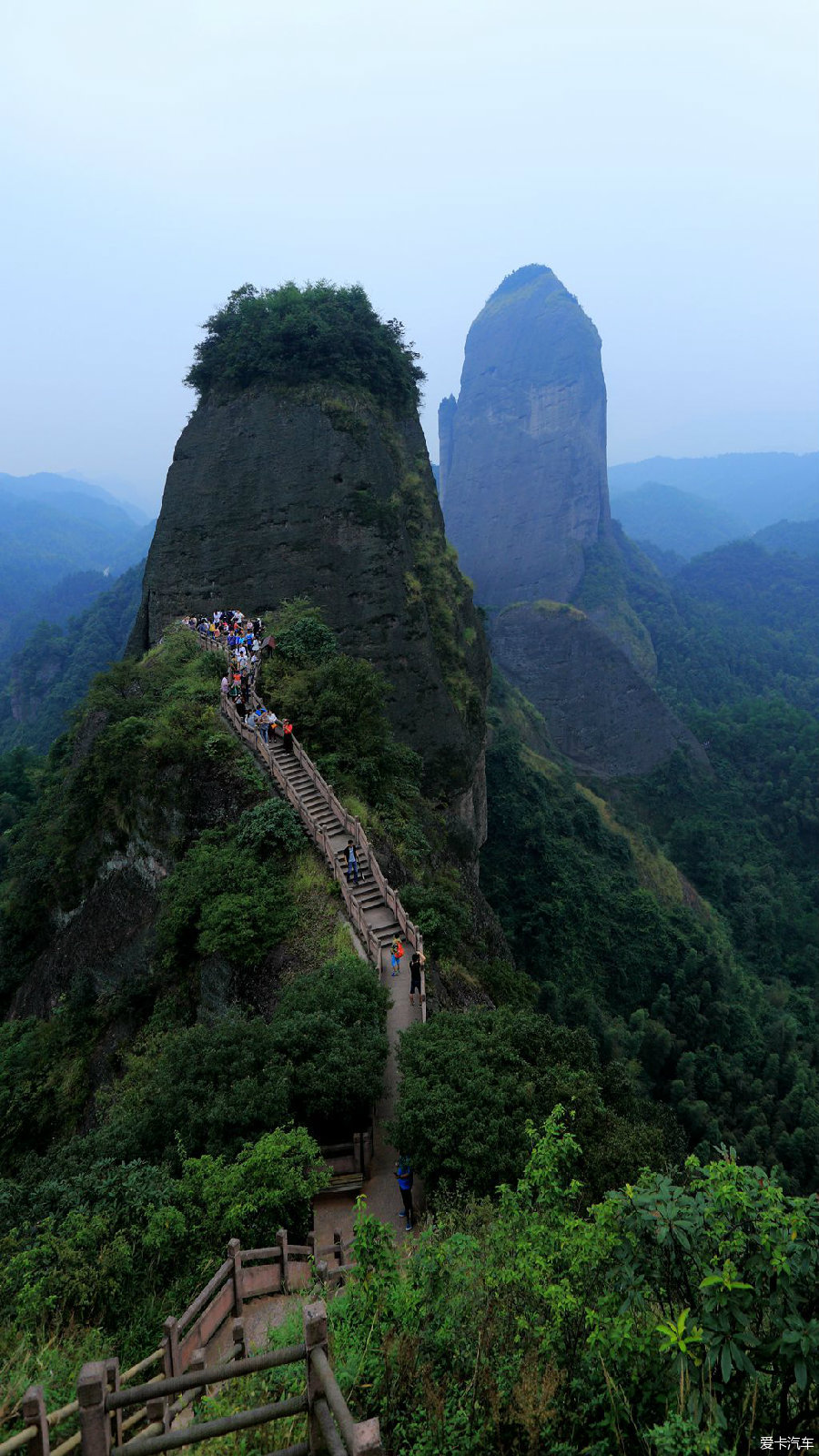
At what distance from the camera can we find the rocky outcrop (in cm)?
7619

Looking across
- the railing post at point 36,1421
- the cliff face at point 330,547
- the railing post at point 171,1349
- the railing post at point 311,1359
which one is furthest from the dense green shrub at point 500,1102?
the cliff face at point 330,547

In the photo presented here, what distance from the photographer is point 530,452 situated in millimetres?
119875

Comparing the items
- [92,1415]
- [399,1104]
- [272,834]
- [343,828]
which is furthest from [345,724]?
[92,1415]

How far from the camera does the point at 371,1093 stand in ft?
35.1

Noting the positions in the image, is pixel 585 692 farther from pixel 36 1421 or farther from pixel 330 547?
pixel 36 1421

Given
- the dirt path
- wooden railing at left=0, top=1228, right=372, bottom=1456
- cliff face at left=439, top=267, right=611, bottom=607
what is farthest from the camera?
cliff face at left=439, top=267, right=611, bottom=607

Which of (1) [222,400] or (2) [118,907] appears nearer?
(2) [118,907]

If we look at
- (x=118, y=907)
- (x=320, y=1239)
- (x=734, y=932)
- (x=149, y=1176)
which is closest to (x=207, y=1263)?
(x=149, y=1176)

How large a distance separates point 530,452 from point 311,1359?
416ft

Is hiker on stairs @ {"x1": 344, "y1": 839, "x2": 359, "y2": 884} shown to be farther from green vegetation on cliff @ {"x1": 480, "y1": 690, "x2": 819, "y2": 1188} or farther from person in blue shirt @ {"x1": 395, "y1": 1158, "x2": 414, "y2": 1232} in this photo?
green vegetation on cliff @ {"x1": 480, "y1": 690, "x2": 819, "y2": 1188}

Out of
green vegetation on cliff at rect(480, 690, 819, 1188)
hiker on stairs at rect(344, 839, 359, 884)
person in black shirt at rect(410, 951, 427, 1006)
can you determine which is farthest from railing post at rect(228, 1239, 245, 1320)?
green vegetation on cliff at rect(480, 690, 819, 1188)

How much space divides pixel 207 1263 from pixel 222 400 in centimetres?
3446

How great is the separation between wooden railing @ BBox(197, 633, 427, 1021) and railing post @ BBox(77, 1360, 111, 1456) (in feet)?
31.6

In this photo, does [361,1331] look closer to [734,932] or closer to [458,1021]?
[458,1021]
